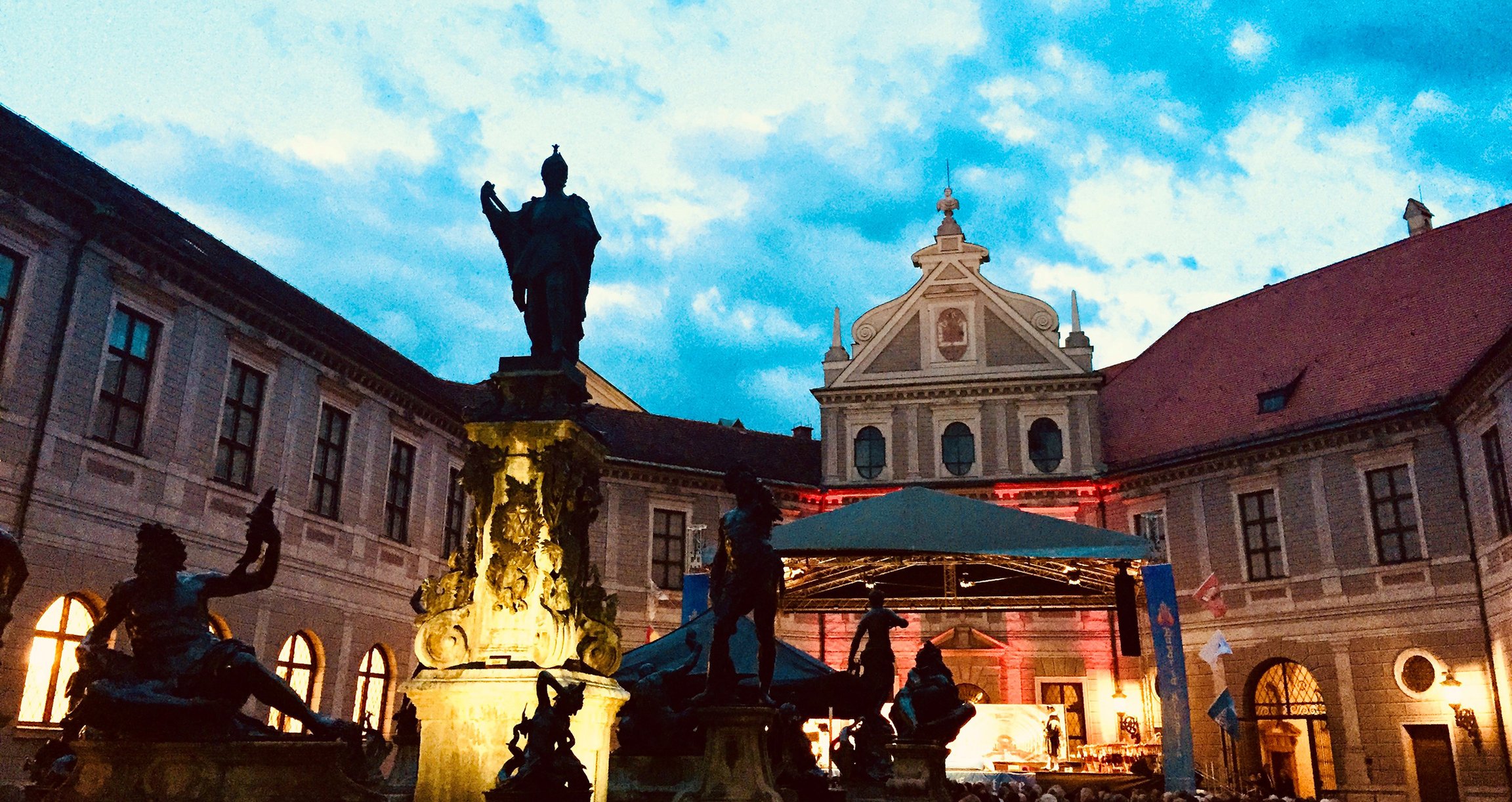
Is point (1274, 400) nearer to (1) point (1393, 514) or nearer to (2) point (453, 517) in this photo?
(1) point (1393, 514)

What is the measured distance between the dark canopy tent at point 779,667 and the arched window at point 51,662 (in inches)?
Answer: 308

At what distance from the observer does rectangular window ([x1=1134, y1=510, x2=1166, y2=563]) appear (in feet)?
83.2

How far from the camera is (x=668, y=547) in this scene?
28.0 m

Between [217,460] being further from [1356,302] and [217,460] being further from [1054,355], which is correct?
[1356,302]

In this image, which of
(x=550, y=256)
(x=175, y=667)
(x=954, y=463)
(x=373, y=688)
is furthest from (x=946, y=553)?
(x=954, y=463)

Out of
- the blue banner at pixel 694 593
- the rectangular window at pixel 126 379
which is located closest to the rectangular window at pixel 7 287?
the rectangular window at pixel 126 379

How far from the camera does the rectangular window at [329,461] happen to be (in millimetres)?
19922

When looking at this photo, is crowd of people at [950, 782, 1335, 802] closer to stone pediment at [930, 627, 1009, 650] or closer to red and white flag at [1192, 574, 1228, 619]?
red and white flag at [1192, 574, 1228, 619]

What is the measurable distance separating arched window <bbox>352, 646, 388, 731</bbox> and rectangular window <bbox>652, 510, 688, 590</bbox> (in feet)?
25.1

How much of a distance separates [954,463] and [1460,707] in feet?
40.2

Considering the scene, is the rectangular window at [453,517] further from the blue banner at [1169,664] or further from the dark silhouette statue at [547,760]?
the dark silhouette statue at [547,760]

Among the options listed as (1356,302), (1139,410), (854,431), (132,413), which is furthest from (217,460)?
(1356,302)

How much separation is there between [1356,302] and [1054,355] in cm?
748

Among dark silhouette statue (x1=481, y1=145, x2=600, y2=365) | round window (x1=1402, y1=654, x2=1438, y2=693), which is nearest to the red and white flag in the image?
round window (x1=1402, y1=654, x2=1438, y2=693)
